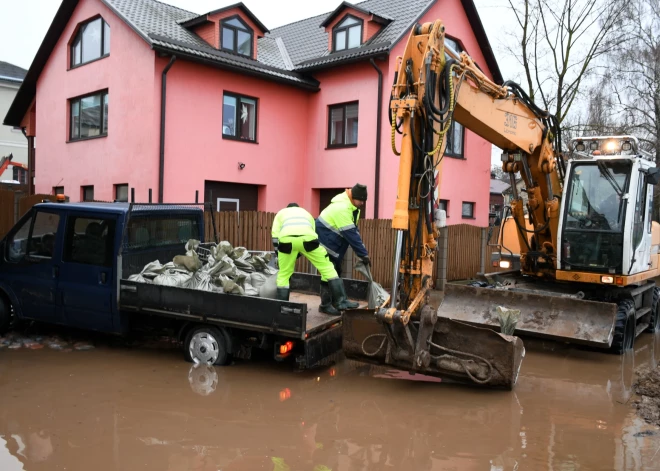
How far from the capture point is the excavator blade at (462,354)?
5.92 metres

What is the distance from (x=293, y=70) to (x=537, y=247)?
10.4 metres

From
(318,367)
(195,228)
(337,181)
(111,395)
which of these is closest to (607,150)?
(318,367)

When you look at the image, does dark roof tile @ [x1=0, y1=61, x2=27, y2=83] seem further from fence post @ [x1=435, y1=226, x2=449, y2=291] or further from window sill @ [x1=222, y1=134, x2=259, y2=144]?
fence post @ [x1=435, y1=226, x2=449, y2=291]

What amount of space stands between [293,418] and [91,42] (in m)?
15.1

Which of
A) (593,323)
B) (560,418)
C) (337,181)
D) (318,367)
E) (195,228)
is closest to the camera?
(560,418)

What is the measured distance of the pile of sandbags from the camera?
6.99m

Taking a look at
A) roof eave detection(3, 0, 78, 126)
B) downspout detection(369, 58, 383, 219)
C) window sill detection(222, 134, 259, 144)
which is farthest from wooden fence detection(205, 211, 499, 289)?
roof eave detection(3, 0, 78, 126)

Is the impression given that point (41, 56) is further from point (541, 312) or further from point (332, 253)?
point (541, 312)

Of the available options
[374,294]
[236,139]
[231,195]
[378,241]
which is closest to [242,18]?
[236,139]

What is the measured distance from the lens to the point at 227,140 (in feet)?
52.1

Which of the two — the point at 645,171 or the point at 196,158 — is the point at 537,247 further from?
the point at 196,158

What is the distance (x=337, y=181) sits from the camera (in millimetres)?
16875

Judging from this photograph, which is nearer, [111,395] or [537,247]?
[111,395]

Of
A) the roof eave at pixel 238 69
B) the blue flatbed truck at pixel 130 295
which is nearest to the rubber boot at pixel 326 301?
the blue flatbed truck at pixel 130 295
